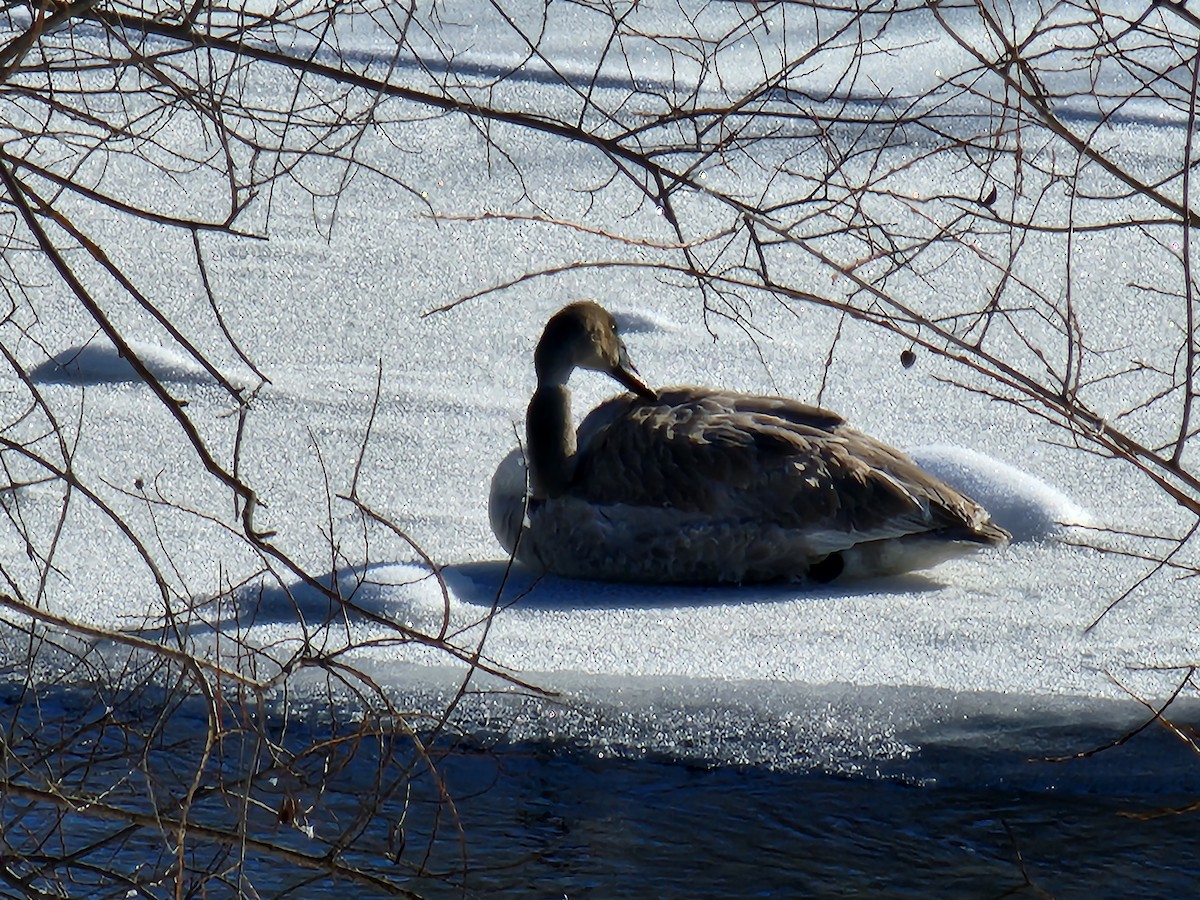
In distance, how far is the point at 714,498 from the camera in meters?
5.28

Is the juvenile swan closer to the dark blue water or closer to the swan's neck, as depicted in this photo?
the swan's neck

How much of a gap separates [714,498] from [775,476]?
205 mm

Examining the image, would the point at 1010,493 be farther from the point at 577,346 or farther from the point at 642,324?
the point at 642,324

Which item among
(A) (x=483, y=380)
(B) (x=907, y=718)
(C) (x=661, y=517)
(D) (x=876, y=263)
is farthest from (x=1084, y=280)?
(B) (x=907, y=718)

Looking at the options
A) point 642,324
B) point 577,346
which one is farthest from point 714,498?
point 642,324

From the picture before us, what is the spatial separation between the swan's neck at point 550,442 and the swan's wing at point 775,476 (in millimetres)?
60

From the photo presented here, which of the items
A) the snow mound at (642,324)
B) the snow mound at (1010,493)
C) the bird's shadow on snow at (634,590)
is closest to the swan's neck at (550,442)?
the bird's shadow on snow at (634,590)

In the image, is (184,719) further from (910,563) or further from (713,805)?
(910,563)

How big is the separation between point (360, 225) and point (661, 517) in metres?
4.22

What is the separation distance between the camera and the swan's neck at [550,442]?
17.6 feet

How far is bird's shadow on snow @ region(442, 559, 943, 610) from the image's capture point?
507cm

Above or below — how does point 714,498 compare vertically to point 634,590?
above

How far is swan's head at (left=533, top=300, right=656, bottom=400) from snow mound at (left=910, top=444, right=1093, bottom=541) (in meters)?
1.06

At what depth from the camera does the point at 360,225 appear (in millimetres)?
8953
